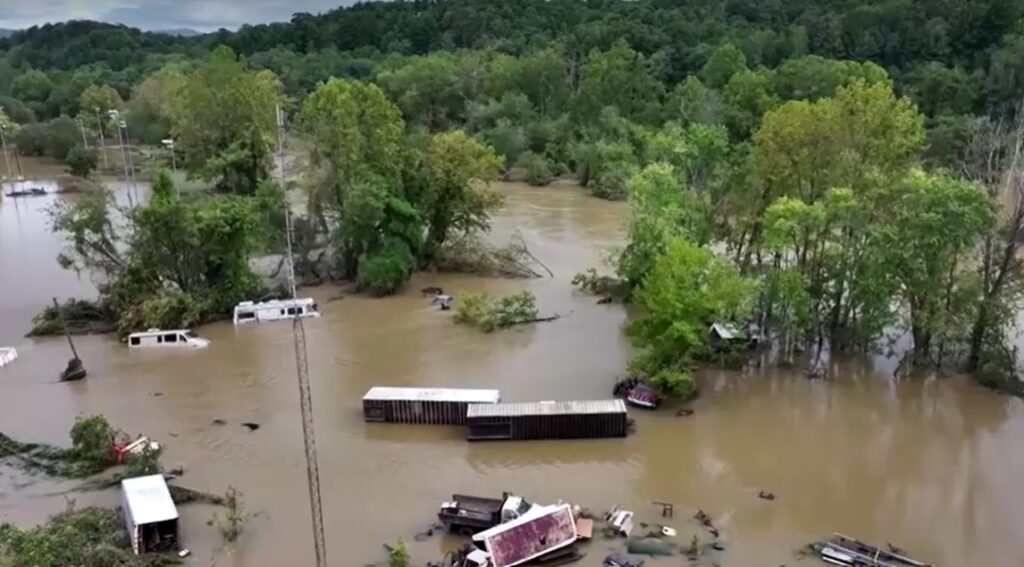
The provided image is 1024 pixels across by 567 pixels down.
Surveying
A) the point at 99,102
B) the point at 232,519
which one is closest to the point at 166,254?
the point at 232,519

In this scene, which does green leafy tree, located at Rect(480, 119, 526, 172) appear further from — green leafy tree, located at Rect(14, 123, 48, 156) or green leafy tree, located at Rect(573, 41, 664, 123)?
green leafy tree, located at Rect(14, 123, 48, 156)

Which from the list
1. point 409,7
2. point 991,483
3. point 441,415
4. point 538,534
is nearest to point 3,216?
point 441,415

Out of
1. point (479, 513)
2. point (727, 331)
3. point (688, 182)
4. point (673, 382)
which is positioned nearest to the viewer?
point (479, 513)

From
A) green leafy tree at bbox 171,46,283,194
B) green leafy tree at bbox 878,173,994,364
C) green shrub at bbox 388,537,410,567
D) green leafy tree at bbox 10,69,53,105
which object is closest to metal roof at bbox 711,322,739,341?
green leafy tree at bbox 878,173,994,364

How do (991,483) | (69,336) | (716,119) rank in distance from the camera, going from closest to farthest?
1. (991,483)
2. (69,336)
3. (716,119)

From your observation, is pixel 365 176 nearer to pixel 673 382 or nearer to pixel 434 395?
pixel 434 395

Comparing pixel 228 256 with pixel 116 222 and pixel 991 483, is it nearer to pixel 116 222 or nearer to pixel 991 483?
pixel 116 222

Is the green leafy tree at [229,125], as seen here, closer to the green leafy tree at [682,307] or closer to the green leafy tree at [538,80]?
the green leafy tree at [682,307]

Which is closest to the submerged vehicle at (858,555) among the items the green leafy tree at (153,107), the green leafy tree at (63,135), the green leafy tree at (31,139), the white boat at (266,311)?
the white boat at (266,311)
